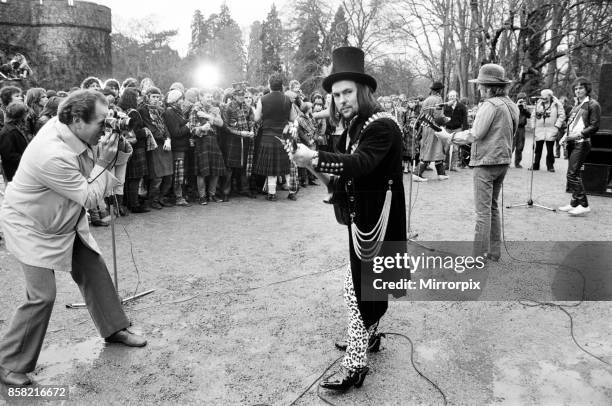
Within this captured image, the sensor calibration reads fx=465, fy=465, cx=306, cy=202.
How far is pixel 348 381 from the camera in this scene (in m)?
2.81

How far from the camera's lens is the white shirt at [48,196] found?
2672 millimetres

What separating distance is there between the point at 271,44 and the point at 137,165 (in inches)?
1604

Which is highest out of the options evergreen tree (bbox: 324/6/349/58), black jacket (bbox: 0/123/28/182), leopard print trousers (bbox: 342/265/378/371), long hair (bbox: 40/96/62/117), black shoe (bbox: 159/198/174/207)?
evergreen tree (bbox: 324/6/349/58)

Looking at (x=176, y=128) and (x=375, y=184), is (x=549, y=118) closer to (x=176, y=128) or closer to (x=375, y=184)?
(x=176, y=128)

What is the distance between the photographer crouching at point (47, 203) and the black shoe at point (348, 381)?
5.78 feet

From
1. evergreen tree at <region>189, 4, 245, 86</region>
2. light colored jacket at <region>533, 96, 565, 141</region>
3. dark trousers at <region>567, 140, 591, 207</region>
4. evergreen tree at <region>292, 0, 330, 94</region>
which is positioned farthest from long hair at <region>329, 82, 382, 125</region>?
evergreen tree at <region>189, 4, 245, 86</region>

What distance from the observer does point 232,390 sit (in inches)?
112

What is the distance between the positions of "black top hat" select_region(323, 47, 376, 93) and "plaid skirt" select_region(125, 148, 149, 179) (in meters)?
4.96

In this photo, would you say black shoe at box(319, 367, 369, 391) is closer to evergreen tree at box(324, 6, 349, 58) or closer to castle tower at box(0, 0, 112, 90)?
castle tower at box(0, 0, 112, 90)

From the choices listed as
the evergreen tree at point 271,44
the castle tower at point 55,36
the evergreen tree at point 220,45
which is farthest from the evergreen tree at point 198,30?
the castle tower at point 55,36

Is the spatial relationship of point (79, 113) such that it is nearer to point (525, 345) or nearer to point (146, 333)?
point (146, 333)

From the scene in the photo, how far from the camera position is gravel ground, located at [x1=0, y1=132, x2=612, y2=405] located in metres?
2.84

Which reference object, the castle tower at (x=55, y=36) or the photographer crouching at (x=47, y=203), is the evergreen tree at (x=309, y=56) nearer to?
the castle tower at (x=55, y=36)

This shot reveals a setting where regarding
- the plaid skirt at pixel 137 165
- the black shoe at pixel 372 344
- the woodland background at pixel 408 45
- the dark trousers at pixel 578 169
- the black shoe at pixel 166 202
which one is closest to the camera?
the black shoe at pixel 372 344
